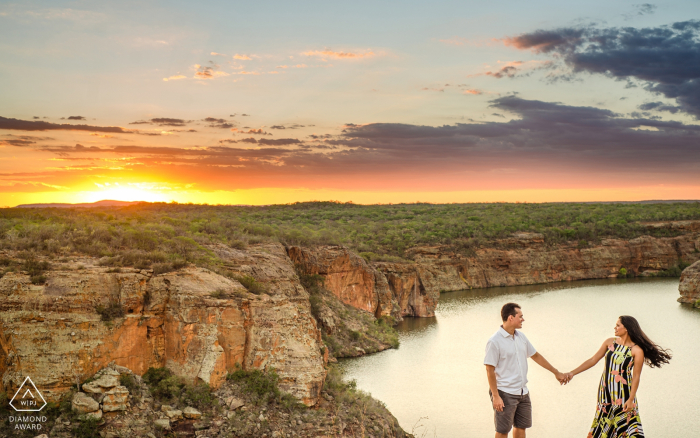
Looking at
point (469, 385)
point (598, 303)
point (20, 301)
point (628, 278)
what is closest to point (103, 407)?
point (20, 301)

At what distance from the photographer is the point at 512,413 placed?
22.2 feet

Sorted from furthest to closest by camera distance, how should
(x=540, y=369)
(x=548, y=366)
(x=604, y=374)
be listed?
(x=540, y=369) → (x=548, y=366) → (x=604, y=374)

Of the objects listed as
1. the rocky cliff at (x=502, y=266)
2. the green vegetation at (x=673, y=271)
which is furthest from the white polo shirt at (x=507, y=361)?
the green vegetation at (x=673, y=271)

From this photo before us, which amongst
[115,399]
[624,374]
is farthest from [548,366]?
[115,399]

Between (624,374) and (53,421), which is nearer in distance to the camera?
(624,374)

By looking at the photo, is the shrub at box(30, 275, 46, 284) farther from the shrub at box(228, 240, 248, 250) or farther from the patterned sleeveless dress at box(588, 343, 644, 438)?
the patterned sleeveless dress at box(588, 343, 644, 438)

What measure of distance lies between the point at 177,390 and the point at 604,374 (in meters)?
8.95

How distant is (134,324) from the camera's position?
12.1 metres

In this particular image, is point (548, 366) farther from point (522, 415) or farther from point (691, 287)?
point (691, 287)

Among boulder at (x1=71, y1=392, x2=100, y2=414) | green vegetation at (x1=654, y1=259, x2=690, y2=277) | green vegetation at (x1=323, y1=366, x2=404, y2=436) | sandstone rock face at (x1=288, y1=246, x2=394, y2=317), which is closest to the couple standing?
green vegetation at (x1=323, y1=366, x2=404, y2=436)

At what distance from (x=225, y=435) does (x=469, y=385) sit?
36.0ft

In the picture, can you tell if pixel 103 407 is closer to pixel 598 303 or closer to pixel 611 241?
pixel 598 303

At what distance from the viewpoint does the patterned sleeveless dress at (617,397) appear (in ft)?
20.8

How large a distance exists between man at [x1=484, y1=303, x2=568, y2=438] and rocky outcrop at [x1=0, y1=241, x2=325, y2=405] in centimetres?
707
